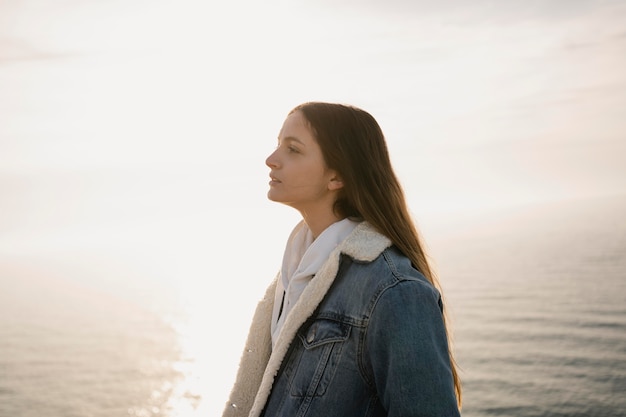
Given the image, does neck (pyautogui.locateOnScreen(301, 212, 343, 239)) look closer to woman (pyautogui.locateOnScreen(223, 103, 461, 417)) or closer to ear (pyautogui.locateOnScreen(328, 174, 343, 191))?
woman (pyautogui.locateOnScreen(223, 103, 461, 417))

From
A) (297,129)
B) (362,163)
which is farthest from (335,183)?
(297,129)

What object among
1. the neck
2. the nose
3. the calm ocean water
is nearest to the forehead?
the nose

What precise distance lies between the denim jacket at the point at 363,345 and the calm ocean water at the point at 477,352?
8036cm

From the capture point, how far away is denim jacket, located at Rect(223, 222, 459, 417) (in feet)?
7.91

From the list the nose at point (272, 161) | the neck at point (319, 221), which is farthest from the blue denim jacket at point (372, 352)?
the nose at point (272, 161)

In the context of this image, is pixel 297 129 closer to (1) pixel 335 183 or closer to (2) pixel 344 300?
(1) pixel 335 183

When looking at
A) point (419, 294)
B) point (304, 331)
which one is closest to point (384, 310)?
point (419, 294)

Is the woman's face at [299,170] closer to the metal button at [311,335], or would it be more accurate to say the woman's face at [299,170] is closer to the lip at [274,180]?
the lip at [274,180]

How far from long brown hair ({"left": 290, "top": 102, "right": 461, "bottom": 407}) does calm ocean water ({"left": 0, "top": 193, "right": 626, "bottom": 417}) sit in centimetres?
8028

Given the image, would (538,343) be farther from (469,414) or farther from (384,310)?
(384,310)

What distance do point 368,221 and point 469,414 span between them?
80.6m

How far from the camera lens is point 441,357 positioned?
2447mm

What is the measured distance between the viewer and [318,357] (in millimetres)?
2748

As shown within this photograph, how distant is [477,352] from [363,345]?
101 meters
